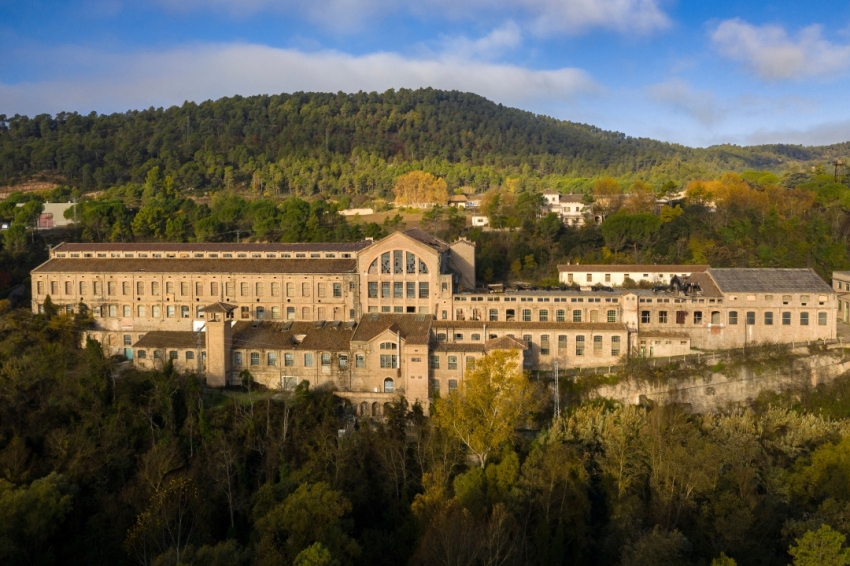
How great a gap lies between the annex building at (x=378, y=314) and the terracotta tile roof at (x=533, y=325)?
9 cm

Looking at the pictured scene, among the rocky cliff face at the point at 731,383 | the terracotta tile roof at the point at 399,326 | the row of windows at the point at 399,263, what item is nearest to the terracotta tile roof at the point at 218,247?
the row of windows at the point at 399,263

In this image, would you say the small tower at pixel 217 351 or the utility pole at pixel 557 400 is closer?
the utility pole at pixel 557 400

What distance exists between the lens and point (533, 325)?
132 feet

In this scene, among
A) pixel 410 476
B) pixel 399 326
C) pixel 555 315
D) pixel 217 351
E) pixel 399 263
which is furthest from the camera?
pixel 399 263

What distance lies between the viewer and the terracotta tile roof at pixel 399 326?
3862 cm

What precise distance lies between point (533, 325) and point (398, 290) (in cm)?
844

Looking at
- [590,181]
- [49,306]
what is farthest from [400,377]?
[590,181]

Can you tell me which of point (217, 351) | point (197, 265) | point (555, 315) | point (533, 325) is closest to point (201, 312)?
point (197, 265)

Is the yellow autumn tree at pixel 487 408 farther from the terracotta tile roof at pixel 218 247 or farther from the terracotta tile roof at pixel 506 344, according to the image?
the terracotta tile roof at pixel 218 247

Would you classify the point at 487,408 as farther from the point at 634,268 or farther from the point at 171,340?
the point at 634,268

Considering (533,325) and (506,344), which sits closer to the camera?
(506,344)

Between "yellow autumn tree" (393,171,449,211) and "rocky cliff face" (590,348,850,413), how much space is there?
47498 mm

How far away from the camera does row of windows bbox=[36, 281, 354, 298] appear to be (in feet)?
144

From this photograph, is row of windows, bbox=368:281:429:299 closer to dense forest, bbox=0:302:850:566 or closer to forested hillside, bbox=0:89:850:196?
dense forest, bbox=0:302:850:566
